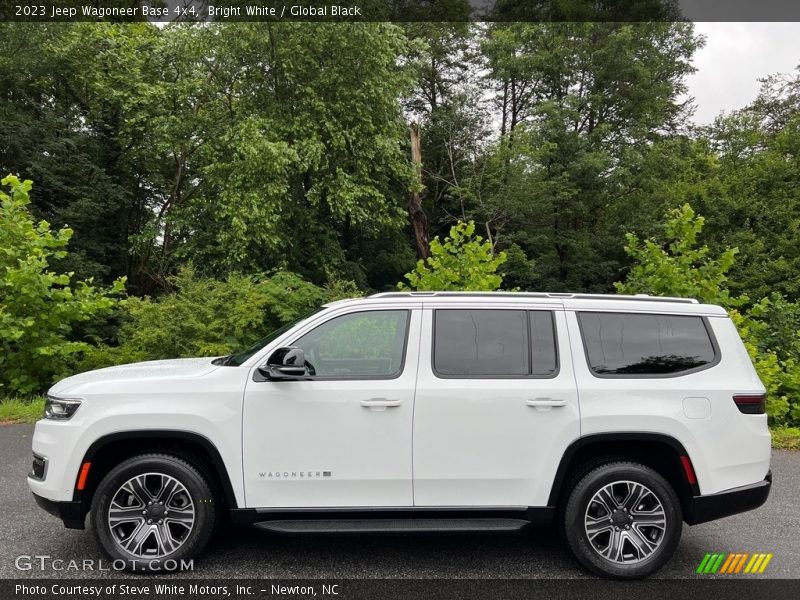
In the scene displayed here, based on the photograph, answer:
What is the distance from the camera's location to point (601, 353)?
159 inches

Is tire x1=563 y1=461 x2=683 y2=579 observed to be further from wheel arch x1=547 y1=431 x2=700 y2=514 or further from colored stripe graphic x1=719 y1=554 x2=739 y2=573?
colored stripe graphic x1=719 y1=554 x2=739 y2=573

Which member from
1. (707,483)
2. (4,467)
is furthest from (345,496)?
(4,467)

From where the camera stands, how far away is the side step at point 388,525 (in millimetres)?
3744

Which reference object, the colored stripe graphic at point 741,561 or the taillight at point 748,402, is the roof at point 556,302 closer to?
the taillight at point 748,402

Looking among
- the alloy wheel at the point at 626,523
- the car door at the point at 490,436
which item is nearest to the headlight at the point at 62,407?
the car door at the point at 490,436

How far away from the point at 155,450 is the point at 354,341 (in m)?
1.53

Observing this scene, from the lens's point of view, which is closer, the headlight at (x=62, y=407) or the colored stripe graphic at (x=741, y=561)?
the headlight at (x=62, y=407)

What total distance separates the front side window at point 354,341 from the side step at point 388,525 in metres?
0.97

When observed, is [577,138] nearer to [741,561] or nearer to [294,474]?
[741,561]

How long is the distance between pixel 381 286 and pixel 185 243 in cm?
768

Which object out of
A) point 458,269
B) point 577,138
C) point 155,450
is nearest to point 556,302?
point 155,450

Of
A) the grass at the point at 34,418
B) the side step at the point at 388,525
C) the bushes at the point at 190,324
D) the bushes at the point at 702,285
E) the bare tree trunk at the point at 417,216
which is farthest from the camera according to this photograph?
the bare tree trunk at the point at 417,216

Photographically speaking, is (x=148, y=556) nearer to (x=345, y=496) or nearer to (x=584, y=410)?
(x=345, y=496)

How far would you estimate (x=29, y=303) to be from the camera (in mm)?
9336
